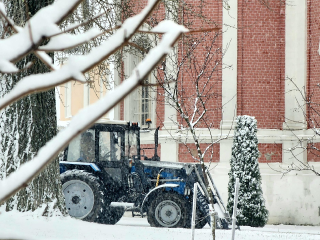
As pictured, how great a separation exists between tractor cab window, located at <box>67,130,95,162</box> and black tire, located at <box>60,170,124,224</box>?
1.47ft

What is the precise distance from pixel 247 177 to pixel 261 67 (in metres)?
3.54

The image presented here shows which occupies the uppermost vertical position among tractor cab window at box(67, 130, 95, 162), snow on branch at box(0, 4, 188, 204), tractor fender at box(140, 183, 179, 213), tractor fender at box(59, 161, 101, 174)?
snow on branch at box(0, 4, 188, 204)

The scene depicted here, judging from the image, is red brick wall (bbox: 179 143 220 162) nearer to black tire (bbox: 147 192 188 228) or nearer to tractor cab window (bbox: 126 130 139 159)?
tractor cab window (bbox: 126 130 139 159)

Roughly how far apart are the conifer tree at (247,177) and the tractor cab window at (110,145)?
9.88ft

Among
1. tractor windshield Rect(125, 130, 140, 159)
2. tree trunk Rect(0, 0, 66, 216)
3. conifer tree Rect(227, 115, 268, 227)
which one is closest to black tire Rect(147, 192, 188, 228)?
tractor windshield Rect(125, 130, 140, 159)

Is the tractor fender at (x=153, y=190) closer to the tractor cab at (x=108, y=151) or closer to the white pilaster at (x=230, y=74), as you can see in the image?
the tractor cab at (x=108, y=151)

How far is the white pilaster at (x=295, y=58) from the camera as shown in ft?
45.9

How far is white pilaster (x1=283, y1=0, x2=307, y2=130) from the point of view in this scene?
45.9 feet

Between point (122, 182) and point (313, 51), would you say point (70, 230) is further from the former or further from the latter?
point (313, 51)

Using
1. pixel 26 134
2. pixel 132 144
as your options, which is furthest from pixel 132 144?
pixel 26 134

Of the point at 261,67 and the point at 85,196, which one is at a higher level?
the point at 261,67

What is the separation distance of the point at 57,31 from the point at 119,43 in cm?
17

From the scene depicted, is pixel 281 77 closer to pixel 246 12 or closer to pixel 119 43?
pixel 246 12

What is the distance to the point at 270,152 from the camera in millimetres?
14148
